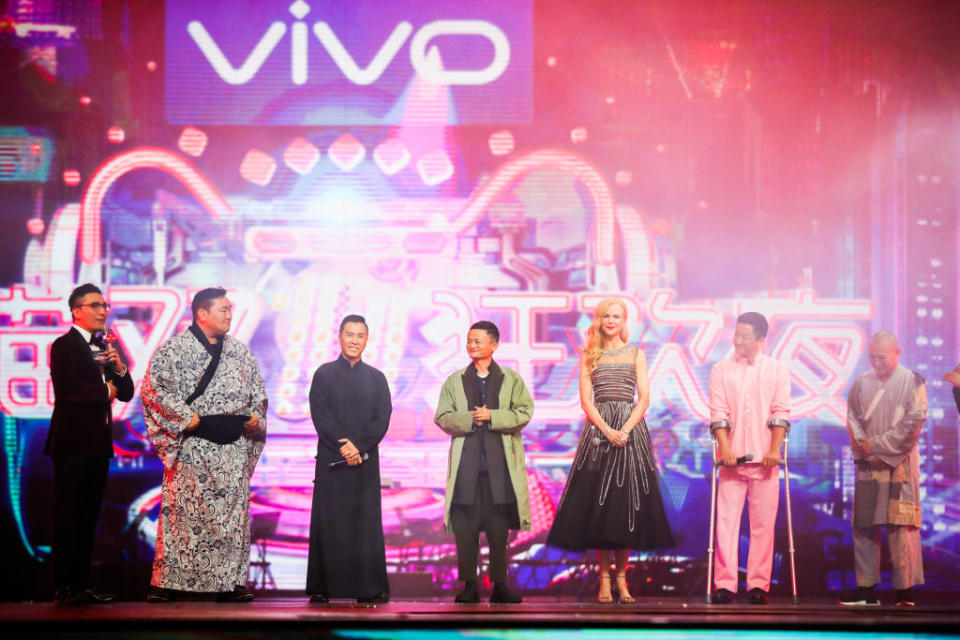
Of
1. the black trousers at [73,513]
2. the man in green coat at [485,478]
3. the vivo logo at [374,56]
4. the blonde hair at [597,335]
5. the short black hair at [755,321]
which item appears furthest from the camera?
the vivo logo at [374,56]

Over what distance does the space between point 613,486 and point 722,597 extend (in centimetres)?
90

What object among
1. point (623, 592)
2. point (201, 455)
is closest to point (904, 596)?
point (623, 592)

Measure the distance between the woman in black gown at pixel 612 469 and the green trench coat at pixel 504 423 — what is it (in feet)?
0.81

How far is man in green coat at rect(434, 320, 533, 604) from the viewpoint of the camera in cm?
566

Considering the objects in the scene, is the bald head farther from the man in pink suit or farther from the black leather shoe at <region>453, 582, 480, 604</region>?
the black leather shoe at <region>453, 582, 480, 604</region>

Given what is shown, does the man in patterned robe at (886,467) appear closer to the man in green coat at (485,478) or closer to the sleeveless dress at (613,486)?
the sleeveless dress at (613,486)

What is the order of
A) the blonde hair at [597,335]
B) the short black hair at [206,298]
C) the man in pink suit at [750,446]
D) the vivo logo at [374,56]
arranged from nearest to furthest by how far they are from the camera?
the short black hair at [206,298]
the blonde hair at [597,335]
the man in pink suit at [750,446]
the vivo logo at [374,56]

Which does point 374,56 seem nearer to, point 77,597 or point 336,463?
point 336,463

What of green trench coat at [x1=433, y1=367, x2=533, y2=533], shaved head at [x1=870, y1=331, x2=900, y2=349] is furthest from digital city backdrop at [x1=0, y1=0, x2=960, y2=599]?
green trench coat at [x1=433, y1=367, x2=533, y2=533]

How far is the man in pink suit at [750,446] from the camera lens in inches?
234

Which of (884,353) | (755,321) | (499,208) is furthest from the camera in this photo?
(499,208)

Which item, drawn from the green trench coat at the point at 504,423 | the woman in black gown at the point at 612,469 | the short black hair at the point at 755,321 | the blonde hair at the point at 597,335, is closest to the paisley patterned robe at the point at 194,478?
the green trench coat at the point at 504,423

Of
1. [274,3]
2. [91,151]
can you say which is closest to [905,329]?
[274,3]

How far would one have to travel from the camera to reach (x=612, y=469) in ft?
18.6
